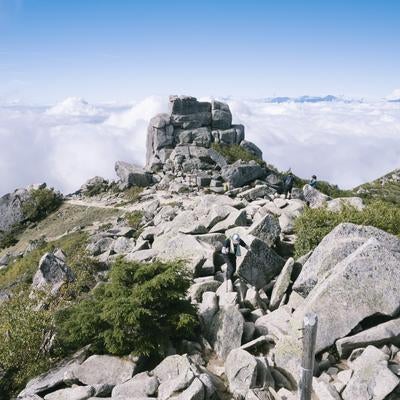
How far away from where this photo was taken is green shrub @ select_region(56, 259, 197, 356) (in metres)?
11.8

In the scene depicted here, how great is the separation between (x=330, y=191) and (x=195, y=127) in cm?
1599

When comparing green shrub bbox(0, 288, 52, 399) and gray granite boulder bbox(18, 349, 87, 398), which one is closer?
gray granite boulder bbox(18, 349, 87, 398)

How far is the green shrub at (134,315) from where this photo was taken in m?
11.8

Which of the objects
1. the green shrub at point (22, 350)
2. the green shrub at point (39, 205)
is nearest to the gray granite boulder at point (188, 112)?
the green shrub at point (39, 205)

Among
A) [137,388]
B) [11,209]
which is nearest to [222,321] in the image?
[137,388]

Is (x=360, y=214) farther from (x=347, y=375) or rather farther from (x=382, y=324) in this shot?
(x=347, y=375)

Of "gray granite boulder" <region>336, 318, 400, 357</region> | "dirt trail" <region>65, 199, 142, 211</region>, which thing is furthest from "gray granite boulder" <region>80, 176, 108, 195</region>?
"gray granite boulder" <region>336, 318, 400, 357</region>

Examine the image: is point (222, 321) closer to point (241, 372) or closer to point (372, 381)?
point (241, 372)

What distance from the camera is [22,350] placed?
1273 cm

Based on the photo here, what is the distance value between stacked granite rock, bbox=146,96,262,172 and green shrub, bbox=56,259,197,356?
3188 cm

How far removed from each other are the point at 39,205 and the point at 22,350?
38.6 meters

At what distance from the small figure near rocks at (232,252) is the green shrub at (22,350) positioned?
20.1ft

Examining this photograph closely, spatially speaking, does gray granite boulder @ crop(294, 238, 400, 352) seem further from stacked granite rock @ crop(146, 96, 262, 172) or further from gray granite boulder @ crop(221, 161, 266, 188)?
stacked granite rock @ crop(146, 96, 262, 172)

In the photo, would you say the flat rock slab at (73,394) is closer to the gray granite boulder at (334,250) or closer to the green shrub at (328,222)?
the gray granite boulder at (334,250)
